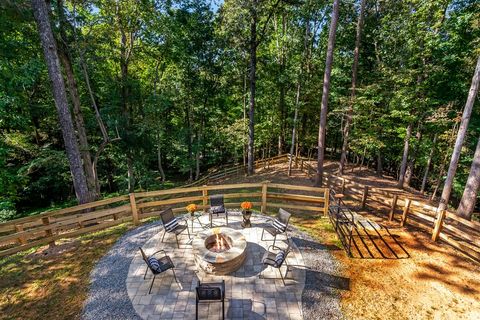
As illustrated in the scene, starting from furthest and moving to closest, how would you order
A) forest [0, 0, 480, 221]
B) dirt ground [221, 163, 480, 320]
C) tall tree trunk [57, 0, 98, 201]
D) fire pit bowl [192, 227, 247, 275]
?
tall tree trunk [57, 0, 98, 201] < forest [0, 0, 480, 221] < fire pit bowl [192, 227, 247, 275] < dirt ground [221, 163, 480, 320]

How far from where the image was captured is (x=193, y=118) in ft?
66.7

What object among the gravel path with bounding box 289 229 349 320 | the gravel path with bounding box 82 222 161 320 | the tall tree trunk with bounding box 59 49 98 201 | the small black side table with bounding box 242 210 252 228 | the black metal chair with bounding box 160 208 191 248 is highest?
the tall tree trunk with bounding box 59 49 98 201

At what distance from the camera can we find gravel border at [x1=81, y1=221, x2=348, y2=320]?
14.6ft

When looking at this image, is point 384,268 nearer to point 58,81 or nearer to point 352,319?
point 352,319

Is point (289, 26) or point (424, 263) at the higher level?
point (289, 26)

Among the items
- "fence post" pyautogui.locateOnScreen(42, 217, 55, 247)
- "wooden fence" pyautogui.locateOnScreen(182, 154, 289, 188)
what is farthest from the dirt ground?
"wooden fence" pyautogui.locateOnScreen(182, 154, 289, 188)

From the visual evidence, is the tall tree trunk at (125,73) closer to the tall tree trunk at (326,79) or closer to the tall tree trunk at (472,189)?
the tall tree trunk at (326,79)

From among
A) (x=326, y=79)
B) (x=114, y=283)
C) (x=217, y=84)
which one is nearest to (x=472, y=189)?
(x=326, y=79)

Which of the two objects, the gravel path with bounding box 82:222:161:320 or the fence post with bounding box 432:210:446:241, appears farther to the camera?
the fence post with bounding box 432:210:446:241

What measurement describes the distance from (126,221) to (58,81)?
16.7 ft

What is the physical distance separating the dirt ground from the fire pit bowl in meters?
2.49

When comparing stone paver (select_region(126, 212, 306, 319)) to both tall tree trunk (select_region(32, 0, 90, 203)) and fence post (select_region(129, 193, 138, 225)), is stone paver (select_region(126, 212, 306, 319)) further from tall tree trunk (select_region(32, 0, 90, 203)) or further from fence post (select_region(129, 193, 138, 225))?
tall tree trunk (select_region(32, 0, 90, 203))

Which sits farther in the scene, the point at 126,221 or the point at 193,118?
the point at 193,118

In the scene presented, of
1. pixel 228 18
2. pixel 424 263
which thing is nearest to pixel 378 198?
pixel 424 263
